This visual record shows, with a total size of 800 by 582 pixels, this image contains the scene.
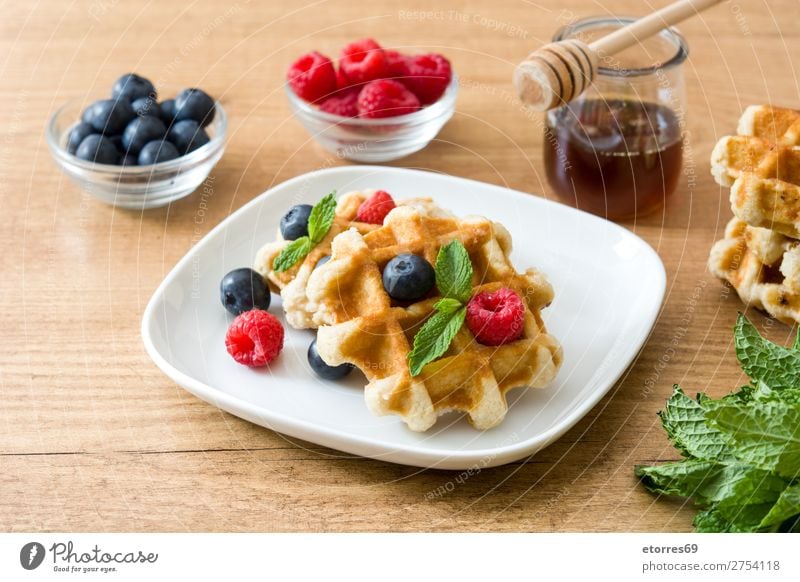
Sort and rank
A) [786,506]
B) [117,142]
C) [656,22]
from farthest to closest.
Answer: [117,142] < [656,22] < [786,506]

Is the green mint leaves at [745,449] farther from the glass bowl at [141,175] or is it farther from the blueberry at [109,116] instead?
the blueberry at [109,116]

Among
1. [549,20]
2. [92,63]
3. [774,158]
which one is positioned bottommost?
[92,63]

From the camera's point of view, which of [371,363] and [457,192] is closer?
[371,363]

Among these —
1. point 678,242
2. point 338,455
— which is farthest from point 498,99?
point 338,455

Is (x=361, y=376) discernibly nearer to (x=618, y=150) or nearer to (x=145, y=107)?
(x=618, y=150)

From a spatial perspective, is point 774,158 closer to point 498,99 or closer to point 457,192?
point 457,192

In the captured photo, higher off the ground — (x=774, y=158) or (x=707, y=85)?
(x=774, y=158)

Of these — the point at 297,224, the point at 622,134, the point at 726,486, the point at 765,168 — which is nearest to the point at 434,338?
the point at 297,224
